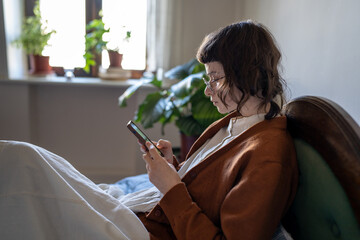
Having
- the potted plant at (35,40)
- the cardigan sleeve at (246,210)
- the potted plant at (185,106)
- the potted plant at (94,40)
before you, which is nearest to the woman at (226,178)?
the cardigan sleeve at (246,210)

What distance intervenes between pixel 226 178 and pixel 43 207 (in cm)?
43

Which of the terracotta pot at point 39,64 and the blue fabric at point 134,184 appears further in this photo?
the terracotta pot at point 39,64

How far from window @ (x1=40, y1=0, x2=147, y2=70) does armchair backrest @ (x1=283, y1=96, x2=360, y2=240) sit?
178cm

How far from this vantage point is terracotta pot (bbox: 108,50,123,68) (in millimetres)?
2494

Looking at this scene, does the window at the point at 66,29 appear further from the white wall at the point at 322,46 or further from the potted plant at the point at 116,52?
the white wall at the point at 322,46

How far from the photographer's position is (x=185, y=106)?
190 cm

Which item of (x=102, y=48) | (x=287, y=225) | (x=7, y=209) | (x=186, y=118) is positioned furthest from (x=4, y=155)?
(x=102, y=48)

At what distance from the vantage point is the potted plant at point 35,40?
7.92ft

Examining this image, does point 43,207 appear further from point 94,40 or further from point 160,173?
point 94,40

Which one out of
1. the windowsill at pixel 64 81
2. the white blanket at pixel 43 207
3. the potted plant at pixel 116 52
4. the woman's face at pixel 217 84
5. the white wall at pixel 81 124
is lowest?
the white wall at pixel 81 124

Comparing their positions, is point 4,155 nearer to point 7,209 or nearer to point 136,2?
point 7,209

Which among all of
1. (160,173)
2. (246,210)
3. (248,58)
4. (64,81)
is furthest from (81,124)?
(246,210)

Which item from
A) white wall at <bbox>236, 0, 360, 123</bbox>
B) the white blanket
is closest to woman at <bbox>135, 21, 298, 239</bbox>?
the white blanket

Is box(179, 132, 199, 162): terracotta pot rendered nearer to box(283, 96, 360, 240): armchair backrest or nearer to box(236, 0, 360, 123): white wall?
box(236, 0, 360, 123): white wall
